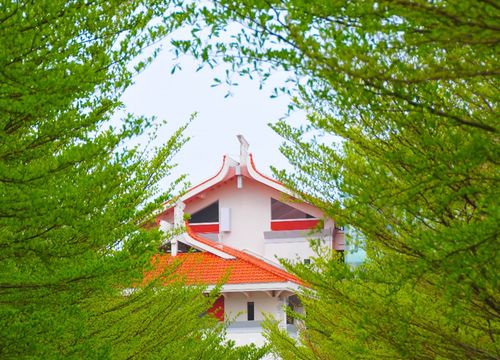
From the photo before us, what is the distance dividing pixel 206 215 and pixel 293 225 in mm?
2414

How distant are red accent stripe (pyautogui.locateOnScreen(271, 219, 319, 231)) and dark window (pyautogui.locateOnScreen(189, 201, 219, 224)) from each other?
1587mm

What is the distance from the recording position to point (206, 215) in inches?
1021

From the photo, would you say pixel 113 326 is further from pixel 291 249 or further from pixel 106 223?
pixel 291 249

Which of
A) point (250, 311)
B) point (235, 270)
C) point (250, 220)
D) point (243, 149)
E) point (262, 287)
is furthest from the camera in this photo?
point (250, 220)

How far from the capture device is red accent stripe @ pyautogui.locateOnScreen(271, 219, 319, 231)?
2467 cm

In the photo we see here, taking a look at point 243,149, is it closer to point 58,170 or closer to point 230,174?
point 230,174

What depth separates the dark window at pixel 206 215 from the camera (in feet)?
84.8

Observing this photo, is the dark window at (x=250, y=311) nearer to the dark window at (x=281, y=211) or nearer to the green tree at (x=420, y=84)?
the dark window at (x=281, y=211)

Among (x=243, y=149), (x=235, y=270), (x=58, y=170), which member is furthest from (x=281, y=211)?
(x=58, y=170)

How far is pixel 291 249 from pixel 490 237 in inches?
774

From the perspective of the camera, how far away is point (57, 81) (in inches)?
264

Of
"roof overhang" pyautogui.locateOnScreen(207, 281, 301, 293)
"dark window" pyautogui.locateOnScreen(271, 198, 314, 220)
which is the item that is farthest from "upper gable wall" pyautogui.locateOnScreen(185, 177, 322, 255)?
"roof overhang" pyautogui.locateOnScreen(207, 281, 301, 293)

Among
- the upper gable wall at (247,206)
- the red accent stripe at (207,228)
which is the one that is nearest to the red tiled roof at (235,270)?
the upper gable wall at (247,206)

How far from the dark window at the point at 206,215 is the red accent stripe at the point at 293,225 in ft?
5.21
